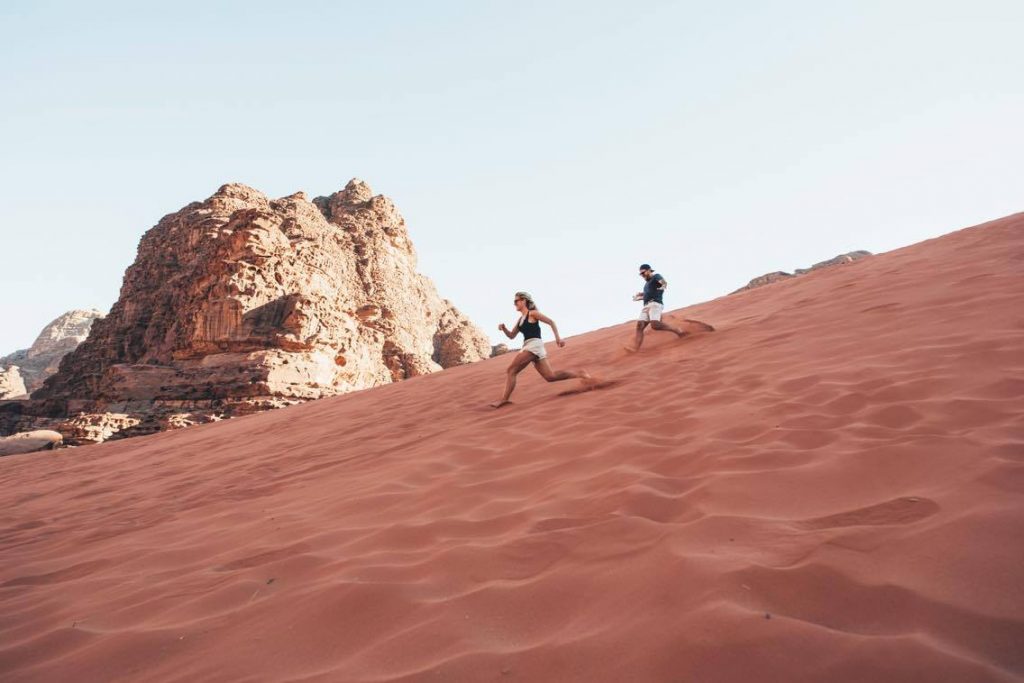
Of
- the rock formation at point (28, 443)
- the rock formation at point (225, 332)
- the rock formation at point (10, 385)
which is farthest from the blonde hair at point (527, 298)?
the rock formation at point (10, 385)

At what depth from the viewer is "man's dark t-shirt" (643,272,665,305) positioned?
7945 mm

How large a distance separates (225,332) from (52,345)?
4423 cm

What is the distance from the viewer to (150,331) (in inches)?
799

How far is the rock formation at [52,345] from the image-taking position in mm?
42531

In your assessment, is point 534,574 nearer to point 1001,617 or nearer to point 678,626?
point 678,626

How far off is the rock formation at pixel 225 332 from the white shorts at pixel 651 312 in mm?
10977

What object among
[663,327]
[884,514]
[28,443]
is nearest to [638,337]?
[663,327]

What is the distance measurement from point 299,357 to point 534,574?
15877mm

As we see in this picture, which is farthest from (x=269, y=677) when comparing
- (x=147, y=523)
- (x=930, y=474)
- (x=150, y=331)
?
(x=150, y=331)

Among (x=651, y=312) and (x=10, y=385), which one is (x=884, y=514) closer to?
(x=651, y=312)

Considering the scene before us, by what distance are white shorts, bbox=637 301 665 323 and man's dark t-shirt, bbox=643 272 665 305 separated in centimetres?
6

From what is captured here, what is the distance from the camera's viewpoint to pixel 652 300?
26.3ft

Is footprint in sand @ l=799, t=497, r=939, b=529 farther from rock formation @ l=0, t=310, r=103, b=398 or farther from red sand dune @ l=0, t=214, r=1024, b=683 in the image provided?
rock formation @ l=0, t=310, r=103, b=398

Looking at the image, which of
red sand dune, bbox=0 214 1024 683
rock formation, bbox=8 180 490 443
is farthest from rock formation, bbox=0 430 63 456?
red sand dune, bbox=0 214 1024 683
